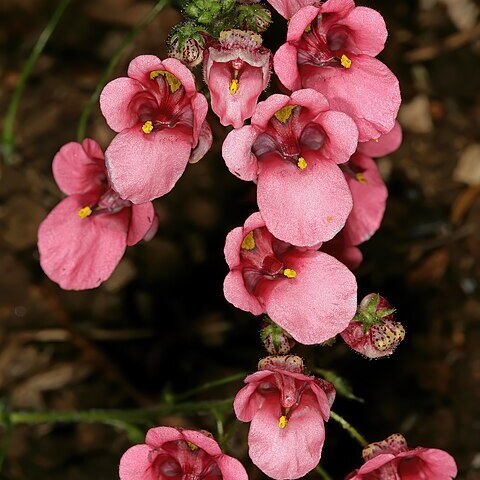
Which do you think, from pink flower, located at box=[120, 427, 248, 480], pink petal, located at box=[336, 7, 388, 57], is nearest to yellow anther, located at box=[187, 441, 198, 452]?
pink flower, located at box=[120, 427, 248, 480]

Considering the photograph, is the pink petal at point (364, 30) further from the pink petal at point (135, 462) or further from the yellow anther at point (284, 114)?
the pink petal at point (135, 462)

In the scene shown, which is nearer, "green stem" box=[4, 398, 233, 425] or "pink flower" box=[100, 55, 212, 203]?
"pink flower" box=[100, 55, 212, 203]

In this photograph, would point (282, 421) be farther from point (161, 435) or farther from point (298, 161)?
point (298, 161)

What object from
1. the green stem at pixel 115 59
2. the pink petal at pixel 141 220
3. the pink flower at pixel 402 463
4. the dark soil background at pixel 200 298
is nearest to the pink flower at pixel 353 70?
the pink petal at pixel 141 220

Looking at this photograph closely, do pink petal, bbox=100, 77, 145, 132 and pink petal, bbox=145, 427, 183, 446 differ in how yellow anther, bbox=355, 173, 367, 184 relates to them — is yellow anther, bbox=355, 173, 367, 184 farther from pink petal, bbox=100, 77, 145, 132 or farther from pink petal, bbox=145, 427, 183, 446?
pink petal, bbox=145, 427, 183, 446

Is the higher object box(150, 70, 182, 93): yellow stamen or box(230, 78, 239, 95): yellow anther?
box(230, 78, 239, 95): yellow anther

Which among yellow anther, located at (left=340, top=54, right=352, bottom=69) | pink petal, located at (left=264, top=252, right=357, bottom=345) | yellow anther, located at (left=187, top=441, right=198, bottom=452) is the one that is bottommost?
yellow anther, located at (left=187, top=441, right=198, bottom=452)
